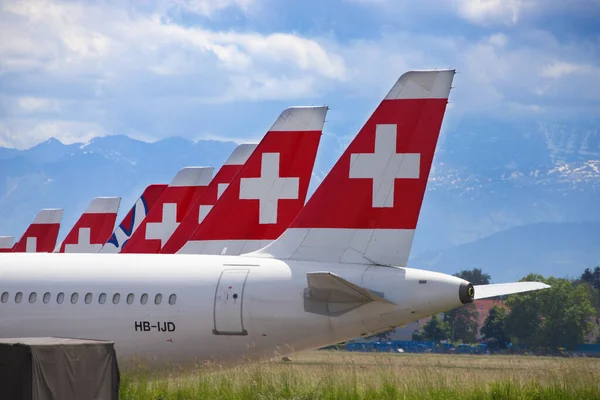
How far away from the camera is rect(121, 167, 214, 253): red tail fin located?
33969 millimetres

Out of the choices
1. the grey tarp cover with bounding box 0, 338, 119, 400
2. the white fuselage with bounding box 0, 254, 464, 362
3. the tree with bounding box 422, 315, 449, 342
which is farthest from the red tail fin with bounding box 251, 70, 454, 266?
the tree with bounding box 422, 315, 449, 342

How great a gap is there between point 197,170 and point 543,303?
6073 cm

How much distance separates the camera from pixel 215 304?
19297 mm

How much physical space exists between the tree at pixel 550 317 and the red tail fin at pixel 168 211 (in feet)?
182

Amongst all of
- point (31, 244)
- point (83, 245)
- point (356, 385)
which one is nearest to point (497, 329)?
point (31, 244)

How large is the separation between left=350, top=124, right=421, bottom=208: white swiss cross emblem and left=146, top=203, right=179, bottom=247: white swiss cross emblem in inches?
597

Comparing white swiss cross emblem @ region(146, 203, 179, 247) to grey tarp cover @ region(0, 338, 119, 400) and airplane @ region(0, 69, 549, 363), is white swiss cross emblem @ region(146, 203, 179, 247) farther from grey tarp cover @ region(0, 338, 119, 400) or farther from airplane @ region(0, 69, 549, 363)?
grey tarp cover @ region(0, 338, 119, 400)

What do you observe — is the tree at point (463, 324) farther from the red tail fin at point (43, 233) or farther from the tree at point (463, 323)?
the red tail fin at point (43, 233)

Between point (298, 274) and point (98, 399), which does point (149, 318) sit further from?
point (98, 399)

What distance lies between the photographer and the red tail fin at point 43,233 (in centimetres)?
5341

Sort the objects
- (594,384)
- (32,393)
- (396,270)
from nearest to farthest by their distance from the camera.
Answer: (32,393) < (594,384) < (396,270)

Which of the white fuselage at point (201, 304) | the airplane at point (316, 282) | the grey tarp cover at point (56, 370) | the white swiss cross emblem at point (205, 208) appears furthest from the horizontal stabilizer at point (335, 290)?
the white swiss cross emblem at point (205, 208)

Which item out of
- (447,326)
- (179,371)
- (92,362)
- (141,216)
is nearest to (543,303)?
(447,326)

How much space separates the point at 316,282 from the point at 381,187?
247 cm
